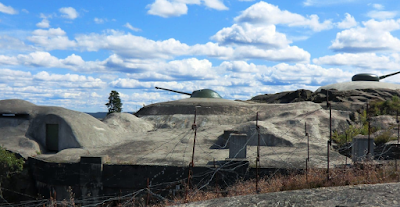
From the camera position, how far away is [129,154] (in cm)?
1550

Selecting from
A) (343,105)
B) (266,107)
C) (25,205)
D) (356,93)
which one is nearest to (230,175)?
(25,205)

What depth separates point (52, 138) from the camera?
696 inches

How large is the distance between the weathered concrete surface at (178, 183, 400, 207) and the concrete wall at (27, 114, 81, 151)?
9.81 m

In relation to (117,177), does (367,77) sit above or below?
above

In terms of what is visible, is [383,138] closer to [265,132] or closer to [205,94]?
[265,132]

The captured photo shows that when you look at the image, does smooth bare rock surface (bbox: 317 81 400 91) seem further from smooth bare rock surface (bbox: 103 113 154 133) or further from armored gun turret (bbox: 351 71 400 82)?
smooth bare rock surface (bbox: 103 113 154 133)

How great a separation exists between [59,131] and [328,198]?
42.6 ft

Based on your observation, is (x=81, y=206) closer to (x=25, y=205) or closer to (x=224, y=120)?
(x=25, y=205)

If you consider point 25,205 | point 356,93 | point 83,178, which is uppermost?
point 356,93

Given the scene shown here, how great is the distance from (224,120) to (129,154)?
328 inches

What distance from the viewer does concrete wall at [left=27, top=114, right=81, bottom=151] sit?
56.2 ft

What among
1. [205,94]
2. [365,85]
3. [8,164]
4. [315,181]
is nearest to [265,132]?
[315,181]

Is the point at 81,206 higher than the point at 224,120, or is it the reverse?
the point at 224,120

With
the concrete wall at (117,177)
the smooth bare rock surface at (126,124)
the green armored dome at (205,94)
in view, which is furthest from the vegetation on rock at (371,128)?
the smooth bare rock surface at (126,124)
